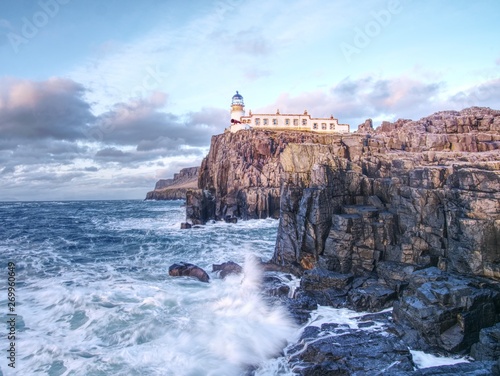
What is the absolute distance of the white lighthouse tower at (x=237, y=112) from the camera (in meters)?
81.4

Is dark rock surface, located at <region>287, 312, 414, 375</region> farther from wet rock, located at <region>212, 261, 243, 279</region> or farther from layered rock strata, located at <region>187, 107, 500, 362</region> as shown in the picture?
wet rock, located at <region>212, 261, 243, 279</region>

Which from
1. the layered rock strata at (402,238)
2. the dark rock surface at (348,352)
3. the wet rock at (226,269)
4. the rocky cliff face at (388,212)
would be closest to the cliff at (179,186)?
the wet rock at (226,269)

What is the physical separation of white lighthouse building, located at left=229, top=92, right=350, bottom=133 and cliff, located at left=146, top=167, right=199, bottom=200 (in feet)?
193

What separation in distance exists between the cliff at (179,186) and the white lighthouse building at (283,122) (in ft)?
193

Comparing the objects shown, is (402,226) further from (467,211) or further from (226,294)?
(226,294)

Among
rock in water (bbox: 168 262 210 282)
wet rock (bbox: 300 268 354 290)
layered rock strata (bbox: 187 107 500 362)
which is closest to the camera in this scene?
layered rock strata (bbox: 187 107 500 362)

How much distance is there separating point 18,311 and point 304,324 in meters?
15.3

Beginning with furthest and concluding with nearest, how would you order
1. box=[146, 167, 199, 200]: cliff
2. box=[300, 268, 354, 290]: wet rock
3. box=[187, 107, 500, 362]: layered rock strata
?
box=[146, 167, 199, 200]: cliff, box=[300, 268, 354, 290]: wet rock, box=[187, 107, 500, 362]: layered rock strata

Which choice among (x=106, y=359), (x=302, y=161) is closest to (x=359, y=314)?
(x=106, y=359)

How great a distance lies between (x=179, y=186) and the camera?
162875mm

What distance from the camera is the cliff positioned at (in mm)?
147375

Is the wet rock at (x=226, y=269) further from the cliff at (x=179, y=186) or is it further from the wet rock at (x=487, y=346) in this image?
the cliff at (x=179, y=186)

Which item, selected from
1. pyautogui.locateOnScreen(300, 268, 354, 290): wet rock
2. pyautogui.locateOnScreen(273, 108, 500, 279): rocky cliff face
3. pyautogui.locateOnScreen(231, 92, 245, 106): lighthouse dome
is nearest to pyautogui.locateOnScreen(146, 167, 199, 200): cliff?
pyautogui.locateOnScreen(231, 92, 245, 106): lighthouse dome

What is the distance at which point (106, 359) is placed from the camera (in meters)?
13.4
